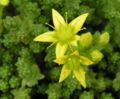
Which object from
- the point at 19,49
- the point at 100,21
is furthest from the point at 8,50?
the point at 100,21

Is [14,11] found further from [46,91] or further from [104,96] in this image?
[104,96]

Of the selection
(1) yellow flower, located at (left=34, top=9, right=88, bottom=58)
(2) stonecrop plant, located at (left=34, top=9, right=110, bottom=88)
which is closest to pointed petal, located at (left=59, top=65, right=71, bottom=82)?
(2) stonecrop plant, located at (left=34, top=9, right=110, bottom=88)

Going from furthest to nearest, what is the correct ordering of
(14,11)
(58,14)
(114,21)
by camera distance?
(14,11), (114,21), (58,14)

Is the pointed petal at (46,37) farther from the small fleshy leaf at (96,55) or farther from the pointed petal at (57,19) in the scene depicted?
the small fleshy leaf at (96,55)

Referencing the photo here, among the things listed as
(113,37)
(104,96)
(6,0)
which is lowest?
(104,96)

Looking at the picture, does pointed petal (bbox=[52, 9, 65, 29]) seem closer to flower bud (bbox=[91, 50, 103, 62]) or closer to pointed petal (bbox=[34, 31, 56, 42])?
pointed petal (bbox=[34, 31, 56, 42])

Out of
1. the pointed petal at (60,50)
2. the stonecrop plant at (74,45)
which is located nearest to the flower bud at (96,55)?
the stonecrop plant at (74,45)

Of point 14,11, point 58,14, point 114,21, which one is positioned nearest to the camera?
point 58,14
